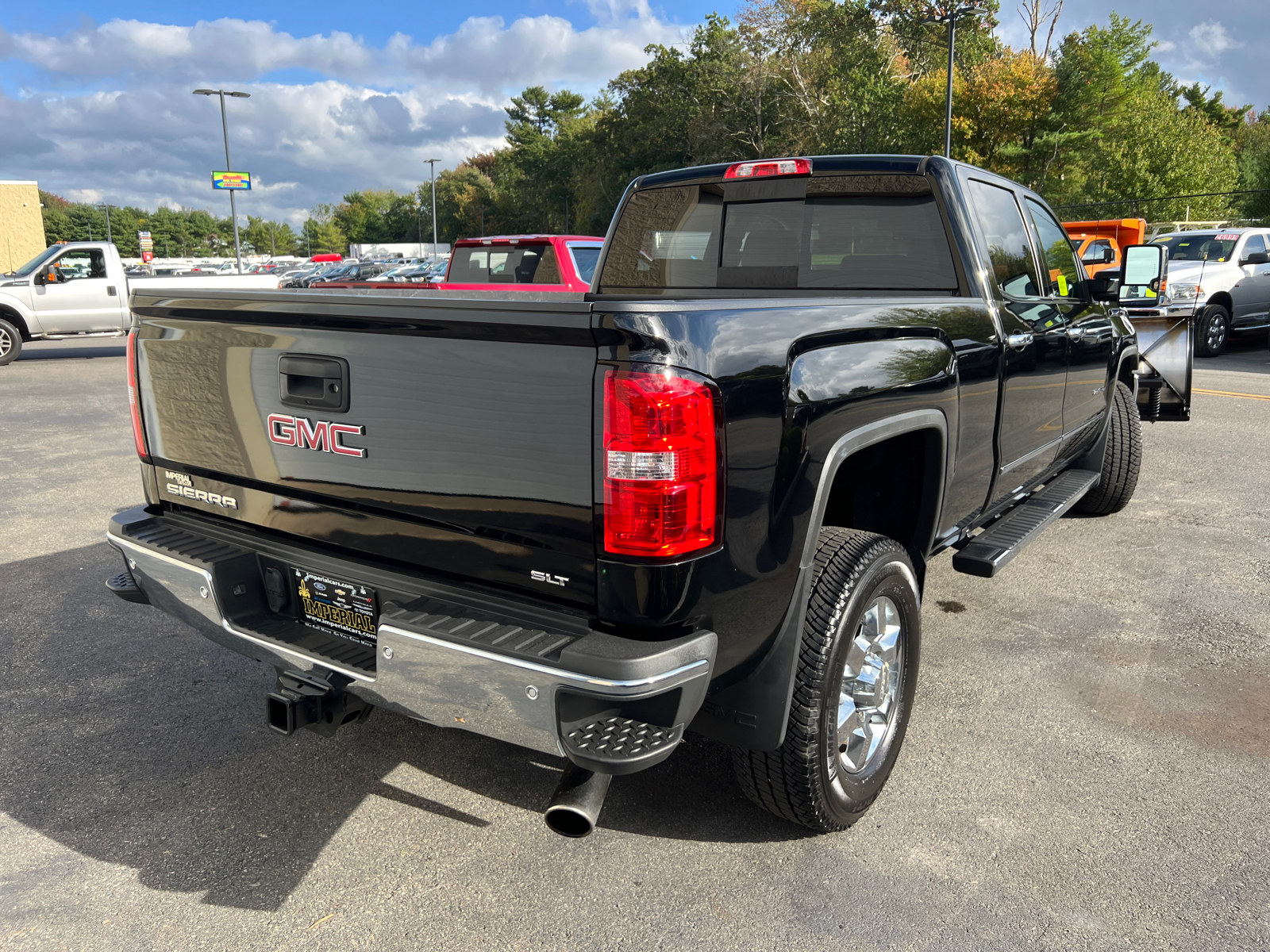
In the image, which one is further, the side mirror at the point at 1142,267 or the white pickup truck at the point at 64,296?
the white pickup truck at the point at 64,296

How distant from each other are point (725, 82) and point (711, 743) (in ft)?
164

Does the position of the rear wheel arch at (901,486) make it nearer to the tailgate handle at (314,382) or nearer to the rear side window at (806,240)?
the rear side window at (806,240)

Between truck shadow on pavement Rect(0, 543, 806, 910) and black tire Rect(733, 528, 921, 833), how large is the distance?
0.71 feet

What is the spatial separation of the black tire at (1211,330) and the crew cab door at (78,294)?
18352 mm

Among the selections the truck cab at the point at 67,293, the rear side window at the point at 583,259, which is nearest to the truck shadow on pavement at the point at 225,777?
the rear side window at the point at 583,259

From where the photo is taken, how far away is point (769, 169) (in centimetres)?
396

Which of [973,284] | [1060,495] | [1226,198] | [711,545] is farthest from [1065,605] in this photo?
[1226,198]

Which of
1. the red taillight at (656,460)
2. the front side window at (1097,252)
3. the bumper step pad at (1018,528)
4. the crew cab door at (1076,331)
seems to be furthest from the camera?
the front side window at (1097,252)

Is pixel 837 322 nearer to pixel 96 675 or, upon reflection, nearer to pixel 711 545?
pixel 711 545

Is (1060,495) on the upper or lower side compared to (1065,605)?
upper

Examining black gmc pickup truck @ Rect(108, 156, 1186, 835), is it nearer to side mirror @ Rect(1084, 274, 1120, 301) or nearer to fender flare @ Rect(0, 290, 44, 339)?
side mirror @ Rect(1084, 274, 1120, 301)

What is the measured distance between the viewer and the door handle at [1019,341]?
3.61m

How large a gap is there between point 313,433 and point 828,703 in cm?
159

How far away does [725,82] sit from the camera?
48188mm
